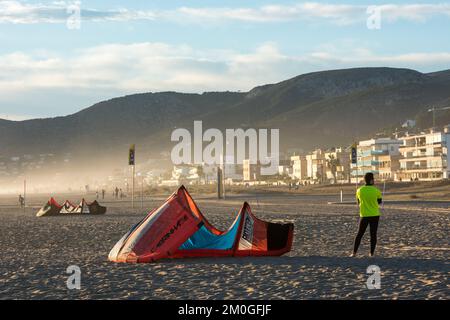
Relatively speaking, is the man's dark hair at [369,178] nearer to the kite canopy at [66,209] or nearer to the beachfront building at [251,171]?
Result: the kite canopy at [66,209]

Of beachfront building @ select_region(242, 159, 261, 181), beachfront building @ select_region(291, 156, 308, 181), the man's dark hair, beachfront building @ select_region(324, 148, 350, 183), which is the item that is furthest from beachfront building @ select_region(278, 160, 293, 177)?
the man's dark hair

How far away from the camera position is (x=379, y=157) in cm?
13262

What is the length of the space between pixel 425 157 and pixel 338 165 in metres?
36.0

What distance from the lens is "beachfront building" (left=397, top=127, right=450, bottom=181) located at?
4323 inches

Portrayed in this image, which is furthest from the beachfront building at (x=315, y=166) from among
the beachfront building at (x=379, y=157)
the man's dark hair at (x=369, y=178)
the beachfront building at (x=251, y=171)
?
the man's dark hair at (x=369, y=178)

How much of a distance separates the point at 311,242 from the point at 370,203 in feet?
16.9

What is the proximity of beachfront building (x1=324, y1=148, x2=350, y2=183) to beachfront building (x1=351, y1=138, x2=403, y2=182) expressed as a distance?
6.71 m

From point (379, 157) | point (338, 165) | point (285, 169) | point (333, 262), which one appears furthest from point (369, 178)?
point (285, 169)

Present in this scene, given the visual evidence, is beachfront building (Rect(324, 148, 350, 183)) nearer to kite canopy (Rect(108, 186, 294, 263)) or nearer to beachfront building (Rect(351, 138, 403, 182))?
beachfront building (Rect(351, 138, 403, 182))

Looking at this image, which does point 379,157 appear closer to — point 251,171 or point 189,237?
point 251,171

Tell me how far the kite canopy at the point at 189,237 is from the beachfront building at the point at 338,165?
128139mm

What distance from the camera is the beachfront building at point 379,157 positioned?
5022 inches

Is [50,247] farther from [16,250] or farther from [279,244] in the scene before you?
[279,244]
